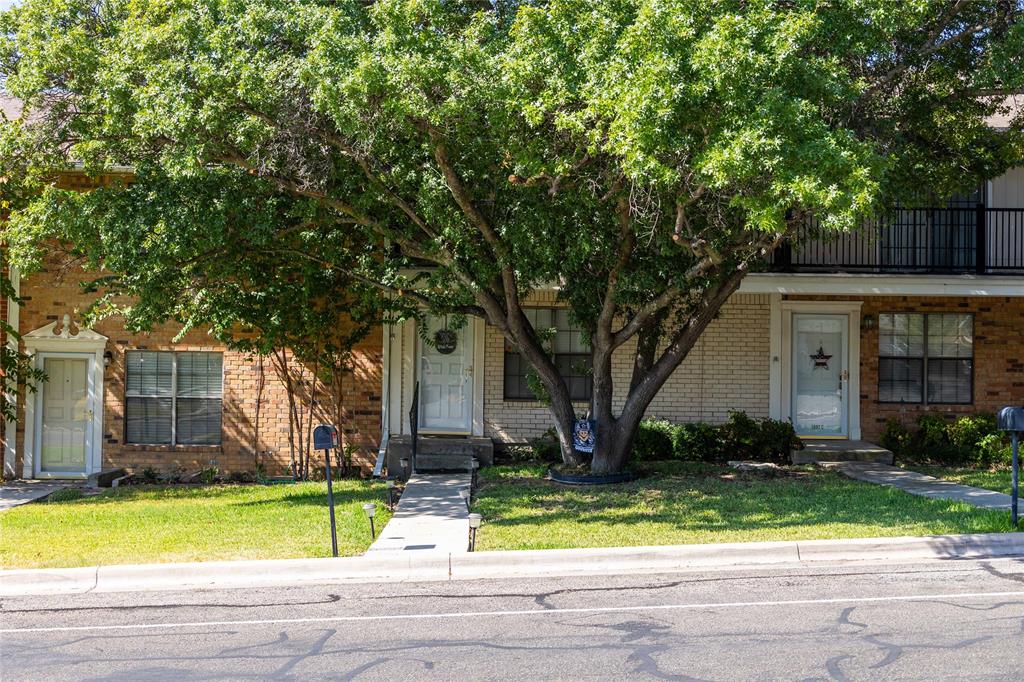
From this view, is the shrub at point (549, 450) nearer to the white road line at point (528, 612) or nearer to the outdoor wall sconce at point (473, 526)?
the outdoor wall sconce at point (473, 526)

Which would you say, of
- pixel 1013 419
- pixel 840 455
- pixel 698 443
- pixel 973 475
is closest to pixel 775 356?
pixel 840 455

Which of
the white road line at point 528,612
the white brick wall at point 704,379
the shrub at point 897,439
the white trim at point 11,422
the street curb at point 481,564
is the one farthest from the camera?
the white brick wall at point 704,379

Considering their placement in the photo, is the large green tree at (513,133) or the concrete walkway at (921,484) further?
the concrete walkway at (921,484)

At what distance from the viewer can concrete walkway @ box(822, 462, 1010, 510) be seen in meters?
11.4

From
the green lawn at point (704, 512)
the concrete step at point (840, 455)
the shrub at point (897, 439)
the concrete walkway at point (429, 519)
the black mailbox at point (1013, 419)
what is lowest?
the concrete walkway at point (429, 519)

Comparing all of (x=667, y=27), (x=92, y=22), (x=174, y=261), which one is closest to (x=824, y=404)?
(x=667, y=27)

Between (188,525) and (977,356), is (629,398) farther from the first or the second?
(977,356)

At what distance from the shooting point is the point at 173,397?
15664 mm

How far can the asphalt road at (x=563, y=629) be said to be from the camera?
577 centimetres

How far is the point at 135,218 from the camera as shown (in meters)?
10.8

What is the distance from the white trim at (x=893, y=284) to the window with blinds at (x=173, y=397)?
8.68 meters

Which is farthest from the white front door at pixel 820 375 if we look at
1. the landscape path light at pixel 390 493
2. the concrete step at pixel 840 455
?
the landscape path light at pixel 390 493

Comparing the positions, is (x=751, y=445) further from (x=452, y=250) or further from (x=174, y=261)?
(x=174, y=261)

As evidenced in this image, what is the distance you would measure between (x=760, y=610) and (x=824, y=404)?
9.72 metres
